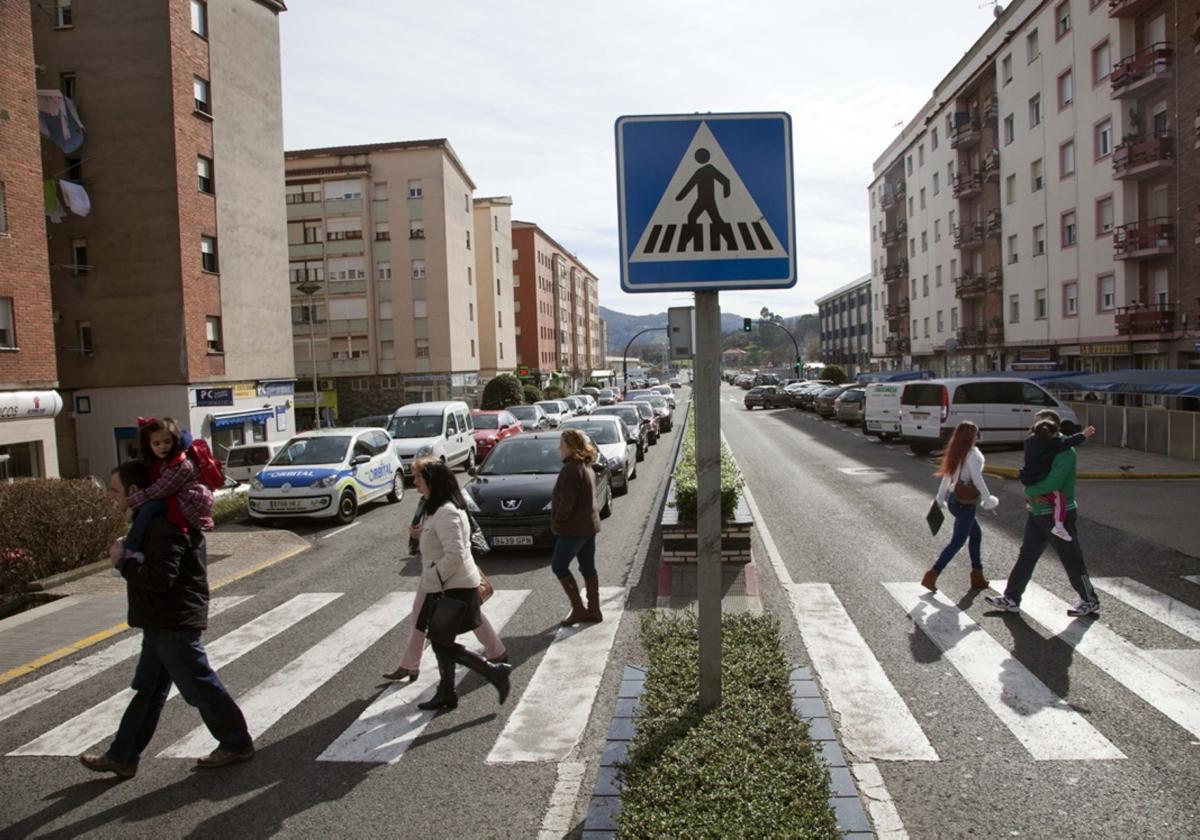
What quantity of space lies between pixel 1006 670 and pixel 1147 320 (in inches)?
1052

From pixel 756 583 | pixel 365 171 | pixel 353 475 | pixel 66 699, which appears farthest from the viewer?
pixel 365 171

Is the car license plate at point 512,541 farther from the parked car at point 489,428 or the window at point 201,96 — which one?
the window at point 201,96

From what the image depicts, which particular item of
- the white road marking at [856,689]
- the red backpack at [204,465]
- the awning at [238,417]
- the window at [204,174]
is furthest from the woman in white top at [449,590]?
the window at [204,174]

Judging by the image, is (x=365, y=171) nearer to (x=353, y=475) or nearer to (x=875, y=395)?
(x=875, y=395)

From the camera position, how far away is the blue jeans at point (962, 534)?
871cm

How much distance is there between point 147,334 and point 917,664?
25.5m

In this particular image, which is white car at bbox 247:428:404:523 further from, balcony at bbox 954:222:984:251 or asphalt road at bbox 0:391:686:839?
balcony at bbox 954:222:984:251

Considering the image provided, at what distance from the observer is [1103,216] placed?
1241 inches

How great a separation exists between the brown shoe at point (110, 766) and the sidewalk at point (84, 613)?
280 centimetres

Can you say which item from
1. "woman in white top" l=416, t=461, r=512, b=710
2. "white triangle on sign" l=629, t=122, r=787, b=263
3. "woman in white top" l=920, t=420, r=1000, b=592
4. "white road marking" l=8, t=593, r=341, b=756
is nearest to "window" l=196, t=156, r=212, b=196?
"white road marking" l=8, t=593, r=341, b=756

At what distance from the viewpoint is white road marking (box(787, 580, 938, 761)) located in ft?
16.9

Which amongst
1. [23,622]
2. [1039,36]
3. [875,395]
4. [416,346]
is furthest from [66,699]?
[416,346]

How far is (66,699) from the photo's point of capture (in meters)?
6.57

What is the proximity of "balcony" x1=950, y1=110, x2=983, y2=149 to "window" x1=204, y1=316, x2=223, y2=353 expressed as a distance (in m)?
35.9
